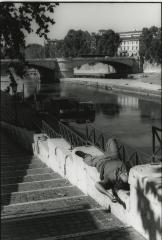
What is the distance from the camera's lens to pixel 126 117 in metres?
41.0

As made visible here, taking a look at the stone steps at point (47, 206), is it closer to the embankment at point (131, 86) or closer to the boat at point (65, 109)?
the boat at point (65, 109)

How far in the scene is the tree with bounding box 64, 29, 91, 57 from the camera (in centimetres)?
8906

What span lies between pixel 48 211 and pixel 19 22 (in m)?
5.71

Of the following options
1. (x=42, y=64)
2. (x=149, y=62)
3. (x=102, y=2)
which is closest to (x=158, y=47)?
(x=149, y=62)

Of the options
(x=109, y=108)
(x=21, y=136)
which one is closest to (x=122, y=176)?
(x=21, y=136)

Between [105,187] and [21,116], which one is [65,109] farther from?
[105,187]

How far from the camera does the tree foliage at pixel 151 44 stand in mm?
75244

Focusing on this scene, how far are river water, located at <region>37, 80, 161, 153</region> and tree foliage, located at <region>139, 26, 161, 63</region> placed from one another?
62.0 ft

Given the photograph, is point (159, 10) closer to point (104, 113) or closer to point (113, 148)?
point (113, 148)

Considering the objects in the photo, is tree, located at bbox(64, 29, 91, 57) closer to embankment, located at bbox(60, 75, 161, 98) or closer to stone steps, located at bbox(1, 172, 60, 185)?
embankment, located at bbox(60, 75, 161, 98)

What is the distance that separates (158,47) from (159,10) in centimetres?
7043

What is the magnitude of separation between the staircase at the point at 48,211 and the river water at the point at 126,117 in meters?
16.2

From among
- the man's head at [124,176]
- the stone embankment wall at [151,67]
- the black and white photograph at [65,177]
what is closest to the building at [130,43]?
the stone embankment wall at [151,67]

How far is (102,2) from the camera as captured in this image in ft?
16.5
